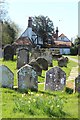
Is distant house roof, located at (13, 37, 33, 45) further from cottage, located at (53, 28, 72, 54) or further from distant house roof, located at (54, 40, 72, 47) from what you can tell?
distant house roof, located at (54, 40, 72, 47)

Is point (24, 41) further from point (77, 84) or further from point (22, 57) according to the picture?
point (77, 84)

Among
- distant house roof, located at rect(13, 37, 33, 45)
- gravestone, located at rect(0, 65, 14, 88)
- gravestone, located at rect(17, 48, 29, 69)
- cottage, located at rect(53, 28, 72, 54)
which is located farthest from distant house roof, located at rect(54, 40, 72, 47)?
gravestone, located at rect(0, 65, 14, 88)

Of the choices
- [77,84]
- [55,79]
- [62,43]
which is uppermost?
[62,43]

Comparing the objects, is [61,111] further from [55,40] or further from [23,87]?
[55,40]

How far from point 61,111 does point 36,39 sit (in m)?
64.2

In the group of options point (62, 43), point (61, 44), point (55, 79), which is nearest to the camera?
point (55, 79)

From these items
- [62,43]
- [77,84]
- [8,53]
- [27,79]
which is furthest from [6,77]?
[62,43]

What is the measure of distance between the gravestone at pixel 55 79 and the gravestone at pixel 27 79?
2.24ft

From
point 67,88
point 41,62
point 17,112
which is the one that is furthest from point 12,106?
point 41,62

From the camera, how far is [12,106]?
28.1 ft

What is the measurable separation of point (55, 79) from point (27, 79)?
1.18 meters

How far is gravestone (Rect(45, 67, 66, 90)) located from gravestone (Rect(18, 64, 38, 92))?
684 mm

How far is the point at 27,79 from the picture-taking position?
11.8 meters

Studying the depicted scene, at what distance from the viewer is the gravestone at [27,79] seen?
1169 cm
